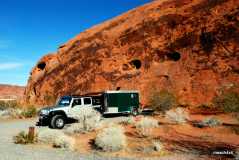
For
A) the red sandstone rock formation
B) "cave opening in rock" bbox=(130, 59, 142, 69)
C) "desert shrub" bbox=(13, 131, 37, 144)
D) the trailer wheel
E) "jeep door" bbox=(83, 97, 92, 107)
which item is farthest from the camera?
the red sandstone rock formation

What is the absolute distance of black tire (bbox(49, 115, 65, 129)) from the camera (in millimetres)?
19719

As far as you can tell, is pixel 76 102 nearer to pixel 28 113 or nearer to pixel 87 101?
pixel 87 101

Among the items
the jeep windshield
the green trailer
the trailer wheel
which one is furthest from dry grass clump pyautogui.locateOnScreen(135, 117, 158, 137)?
the trailer wheel

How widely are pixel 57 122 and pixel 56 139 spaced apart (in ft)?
23.1

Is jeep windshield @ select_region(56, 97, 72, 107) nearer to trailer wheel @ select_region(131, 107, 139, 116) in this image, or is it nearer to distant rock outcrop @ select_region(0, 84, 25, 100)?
trailer wheel @ select_region(131, 107, 139, 116)

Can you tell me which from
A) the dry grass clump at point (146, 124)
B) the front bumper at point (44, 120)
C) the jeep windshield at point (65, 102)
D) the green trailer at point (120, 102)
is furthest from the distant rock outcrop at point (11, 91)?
the dry grass clump at point (146, 124)

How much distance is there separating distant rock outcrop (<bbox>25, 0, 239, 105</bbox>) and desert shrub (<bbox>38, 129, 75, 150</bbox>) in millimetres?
18095

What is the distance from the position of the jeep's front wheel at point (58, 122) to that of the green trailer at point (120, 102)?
3990 millimetres

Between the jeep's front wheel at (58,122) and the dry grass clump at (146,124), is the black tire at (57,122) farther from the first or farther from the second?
the dry grass clump at (146,124)

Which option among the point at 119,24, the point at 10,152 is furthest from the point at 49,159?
the point at 119,24

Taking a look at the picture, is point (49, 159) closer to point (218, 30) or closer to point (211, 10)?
point (218, 30)

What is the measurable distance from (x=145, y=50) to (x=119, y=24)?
378 inches

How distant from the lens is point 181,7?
3853cm

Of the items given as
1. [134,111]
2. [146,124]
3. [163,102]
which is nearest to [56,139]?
[146,124]
